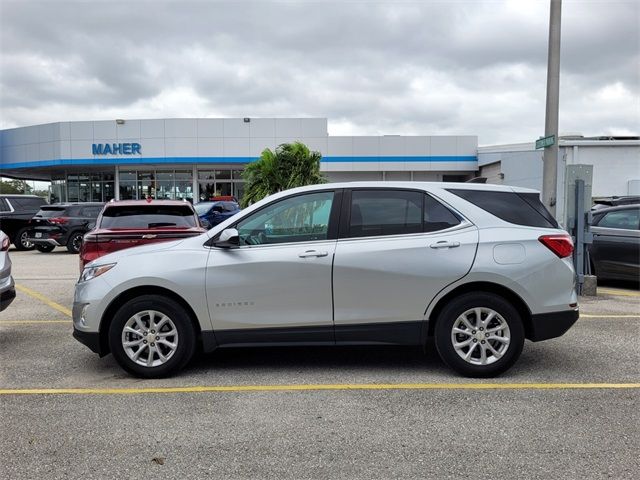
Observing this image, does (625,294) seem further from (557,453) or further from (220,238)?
(220,238)

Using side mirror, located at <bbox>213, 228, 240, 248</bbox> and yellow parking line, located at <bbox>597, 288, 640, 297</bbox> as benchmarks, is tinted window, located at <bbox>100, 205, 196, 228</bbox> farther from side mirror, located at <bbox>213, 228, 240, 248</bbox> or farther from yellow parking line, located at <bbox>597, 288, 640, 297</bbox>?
yellow parking line, located at <bbox>597, 288, 640, 297</bbox>

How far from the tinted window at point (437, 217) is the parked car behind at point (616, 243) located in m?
6.13

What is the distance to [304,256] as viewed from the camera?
4.79 m

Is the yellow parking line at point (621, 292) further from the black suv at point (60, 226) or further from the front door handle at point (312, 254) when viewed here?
the black suv at point (60, 226)

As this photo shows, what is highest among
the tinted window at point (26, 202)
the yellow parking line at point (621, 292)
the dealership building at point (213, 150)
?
the dealership building at point (213, 150)

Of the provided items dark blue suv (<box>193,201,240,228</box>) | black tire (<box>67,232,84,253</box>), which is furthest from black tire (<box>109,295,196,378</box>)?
dark blue suv (<box>193,201,240,228</box>)

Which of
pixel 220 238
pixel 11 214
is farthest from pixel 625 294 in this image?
pixel 11 214

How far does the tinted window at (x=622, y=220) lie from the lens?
9688 mm

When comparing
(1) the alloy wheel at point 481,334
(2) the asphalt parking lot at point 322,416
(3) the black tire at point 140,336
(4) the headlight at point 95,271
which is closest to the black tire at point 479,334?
(1) the alloy wheel at point 481,334

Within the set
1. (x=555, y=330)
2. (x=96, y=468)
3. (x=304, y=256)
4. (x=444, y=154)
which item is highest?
(x=444, y=154)

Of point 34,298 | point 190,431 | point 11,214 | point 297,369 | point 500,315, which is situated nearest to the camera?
point 190,431

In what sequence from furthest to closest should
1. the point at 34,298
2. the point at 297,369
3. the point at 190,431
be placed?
the point at 34,298 → the point at 297,369 → the point at 190,431

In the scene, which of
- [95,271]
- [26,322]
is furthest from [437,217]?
[26,322]

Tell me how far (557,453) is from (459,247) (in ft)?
6.08
